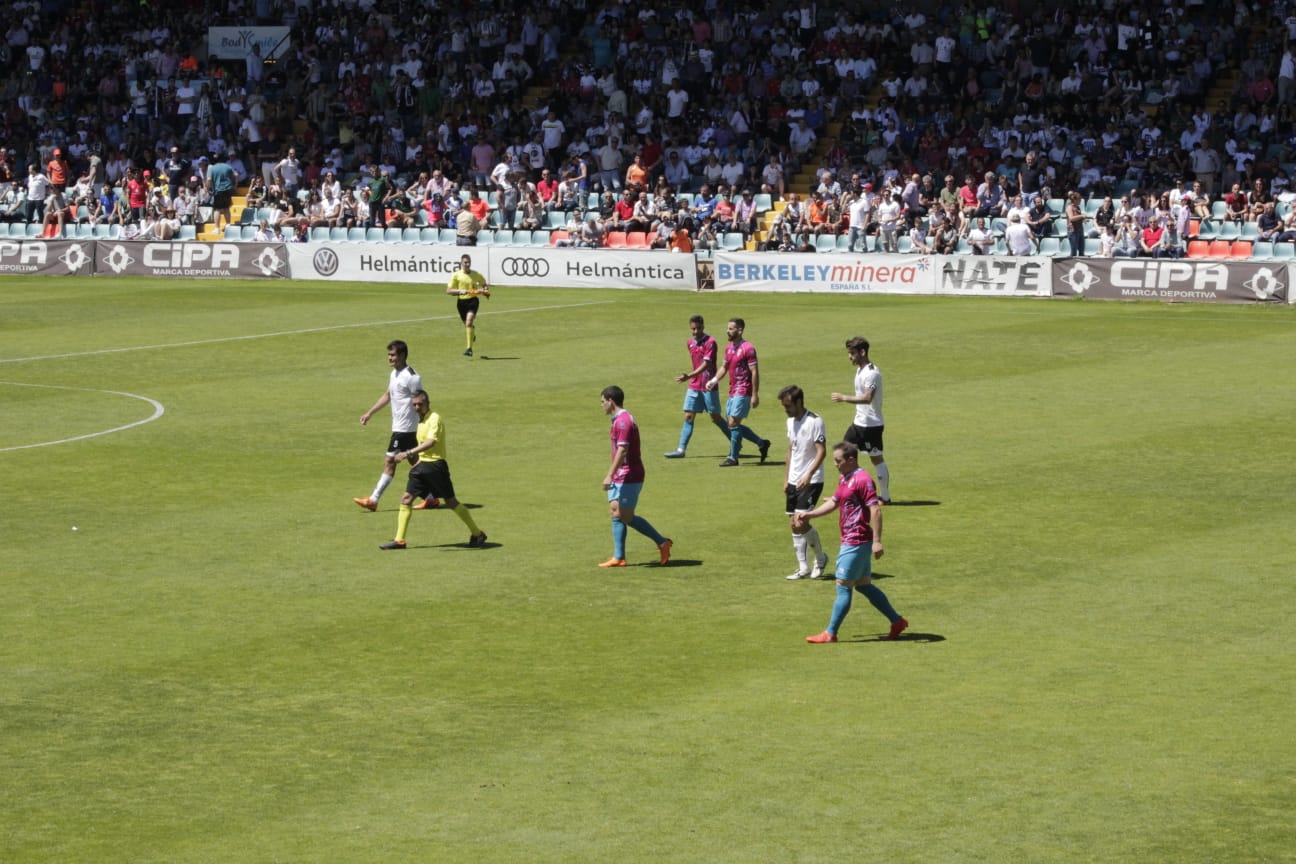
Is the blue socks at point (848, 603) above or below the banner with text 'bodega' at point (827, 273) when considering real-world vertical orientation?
below

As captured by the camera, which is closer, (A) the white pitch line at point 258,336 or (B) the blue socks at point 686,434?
(B) the blue socks at point 686,434

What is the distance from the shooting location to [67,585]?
19562 mm

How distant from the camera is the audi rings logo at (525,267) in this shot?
5388cm

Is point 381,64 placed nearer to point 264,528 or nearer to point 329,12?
point 329,12

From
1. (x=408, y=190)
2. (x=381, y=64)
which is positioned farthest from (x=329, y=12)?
(x=408, y=190)

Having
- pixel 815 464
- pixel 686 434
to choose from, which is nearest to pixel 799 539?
pixel 815 464

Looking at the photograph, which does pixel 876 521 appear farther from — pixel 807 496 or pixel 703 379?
pixel 703 379

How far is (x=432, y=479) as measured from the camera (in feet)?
68.4

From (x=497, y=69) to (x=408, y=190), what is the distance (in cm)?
688

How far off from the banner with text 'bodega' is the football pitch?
50.6ft

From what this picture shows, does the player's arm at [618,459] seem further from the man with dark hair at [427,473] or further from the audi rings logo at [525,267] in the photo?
the audi rings logo at [525,267]

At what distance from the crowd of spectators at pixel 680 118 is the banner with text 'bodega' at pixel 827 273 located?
2.55 m

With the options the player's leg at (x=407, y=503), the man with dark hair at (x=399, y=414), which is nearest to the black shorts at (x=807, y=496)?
the player's leg at (x=407, y=503)

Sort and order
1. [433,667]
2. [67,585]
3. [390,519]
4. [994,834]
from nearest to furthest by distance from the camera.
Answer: [994,834]
[433,667]
[67,585]
[390,519]
